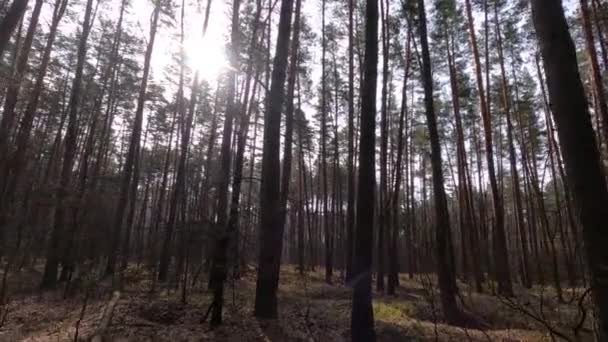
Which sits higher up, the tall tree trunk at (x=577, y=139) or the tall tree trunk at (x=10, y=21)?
the tall tree trunk at (x=10, y=21)

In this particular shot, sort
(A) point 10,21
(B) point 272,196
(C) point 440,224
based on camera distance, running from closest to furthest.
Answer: (A) point 10,21 < (B) point 272,196 < (C) point 440,224

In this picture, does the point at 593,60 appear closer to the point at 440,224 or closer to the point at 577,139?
the point at 440,224

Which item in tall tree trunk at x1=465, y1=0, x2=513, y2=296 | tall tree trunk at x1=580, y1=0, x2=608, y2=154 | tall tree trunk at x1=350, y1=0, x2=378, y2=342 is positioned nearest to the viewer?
tall tree trunk at x1=350, y1=0, x2=378, y2=342

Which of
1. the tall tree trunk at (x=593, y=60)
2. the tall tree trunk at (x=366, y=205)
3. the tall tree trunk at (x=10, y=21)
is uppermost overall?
the tall tree trunk at (x=593, y=60)

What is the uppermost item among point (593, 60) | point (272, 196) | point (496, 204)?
point (593, 60)

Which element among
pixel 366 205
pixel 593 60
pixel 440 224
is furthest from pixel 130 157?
pixel 593 60

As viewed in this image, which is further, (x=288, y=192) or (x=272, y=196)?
(x=288, y=192)

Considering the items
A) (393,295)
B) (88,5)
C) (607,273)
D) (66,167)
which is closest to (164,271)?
(66,167)

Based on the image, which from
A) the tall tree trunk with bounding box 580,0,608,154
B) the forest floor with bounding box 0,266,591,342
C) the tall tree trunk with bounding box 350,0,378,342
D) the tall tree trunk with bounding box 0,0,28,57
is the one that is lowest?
the forest floor with bounding box 0,266,591,342

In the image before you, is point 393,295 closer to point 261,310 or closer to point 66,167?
point 261,310

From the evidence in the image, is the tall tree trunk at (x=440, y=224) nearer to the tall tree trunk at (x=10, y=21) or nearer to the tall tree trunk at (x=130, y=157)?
the tall tree trunk at (x=10, y=21)

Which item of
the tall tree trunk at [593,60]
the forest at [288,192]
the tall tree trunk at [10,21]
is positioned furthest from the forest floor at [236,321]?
the tall tree trunk at [593,60]

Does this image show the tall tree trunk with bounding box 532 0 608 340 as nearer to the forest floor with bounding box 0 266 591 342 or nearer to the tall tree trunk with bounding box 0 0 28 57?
the forest floor with bounding box 0 266 591 342

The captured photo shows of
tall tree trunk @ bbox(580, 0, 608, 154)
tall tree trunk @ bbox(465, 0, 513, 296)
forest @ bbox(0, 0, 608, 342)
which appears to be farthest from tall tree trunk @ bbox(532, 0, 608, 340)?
tall tree trunk @ bbox(465, 0, 513, 296)
